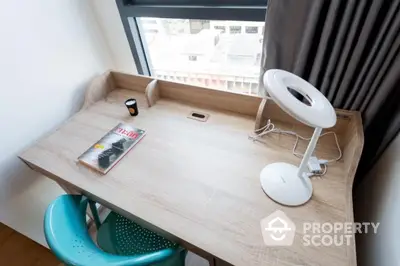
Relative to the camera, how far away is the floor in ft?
4.56

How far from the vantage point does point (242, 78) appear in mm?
1384

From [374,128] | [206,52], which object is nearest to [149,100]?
[206,52]

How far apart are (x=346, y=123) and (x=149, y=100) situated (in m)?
0.88

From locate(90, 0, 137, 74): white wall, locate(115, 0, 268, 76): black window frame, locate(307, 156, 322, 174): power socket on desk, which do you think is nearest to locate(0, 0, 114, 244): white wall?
locate(90, 0, 137, 74): white wall

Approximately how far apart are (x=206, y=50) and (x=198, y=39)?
0.08 m

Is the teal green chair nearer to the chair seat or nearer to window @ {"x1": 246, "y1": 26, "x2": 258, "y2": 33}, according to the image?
the chair seat

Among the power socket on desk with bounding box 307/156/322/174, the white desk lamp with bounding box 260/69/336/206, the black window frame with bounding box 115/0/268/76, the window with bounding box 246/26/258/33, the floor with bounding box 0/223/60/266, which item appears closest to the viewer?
the white desk lamp with bounding box 260/69/336/206

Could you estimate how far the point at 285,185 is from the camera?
0.74 metres

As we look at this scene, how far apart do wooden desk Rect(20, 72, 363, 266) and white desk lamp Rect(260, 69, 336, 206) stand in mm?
32

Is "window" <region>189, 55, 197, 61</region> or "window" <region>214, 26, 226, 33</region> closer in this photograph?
"window" <region>214, 26, 226, 33</region>

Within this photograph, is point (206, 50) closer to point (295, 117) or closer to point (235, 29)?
point (235, 29)

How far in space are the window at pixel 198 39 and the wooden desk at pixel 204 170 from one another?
0.70ft

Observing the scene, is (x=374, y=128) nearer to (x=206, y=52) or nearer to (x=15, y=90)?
(x=206, y=52)

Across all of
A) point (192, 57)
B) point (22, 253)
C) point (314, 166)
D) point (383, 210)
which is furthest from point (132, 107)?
point (22, 253)
